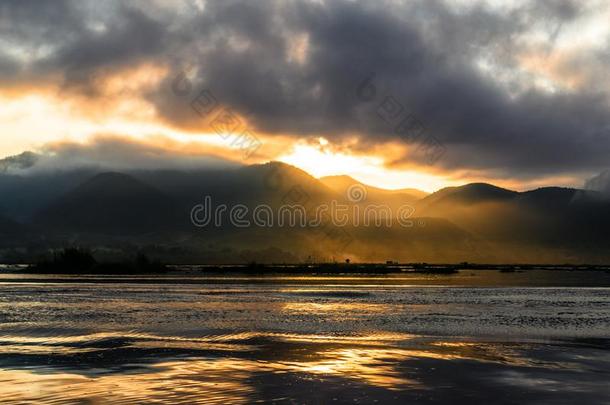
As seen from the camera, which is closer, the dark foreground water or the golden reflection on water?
the golden reflection on water

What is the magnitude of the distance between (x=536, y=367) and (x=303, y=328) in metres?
19.7

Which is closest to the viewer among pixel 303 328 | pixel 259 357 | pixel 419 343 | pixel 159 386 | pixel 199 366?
pixel 159 386

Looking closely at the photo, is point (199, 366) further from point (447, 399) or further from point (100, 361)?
point (447, 399)

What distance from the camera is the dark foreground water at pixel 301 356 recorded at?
23.4 m

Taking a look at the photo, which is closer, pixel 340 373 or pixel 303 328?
pixel 340 373

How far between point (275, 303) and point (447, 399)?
47.8 m

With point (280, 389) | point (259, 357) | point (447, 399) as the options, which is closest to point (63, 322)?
point (259, 357)

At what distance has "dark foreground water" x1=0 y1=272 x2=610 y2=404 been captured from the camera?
23438 mm

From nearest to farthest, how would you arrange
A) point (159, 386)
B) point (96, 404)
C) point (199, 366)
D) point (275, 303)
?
point (96, 404), point (159, 386), point (199, 366), point (275, 303)

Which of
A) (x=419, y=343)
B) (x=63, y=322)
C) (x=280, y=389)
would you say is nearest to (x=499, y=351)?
(x=419, y=343)

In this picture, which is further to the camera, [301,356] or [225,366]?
[301,356]

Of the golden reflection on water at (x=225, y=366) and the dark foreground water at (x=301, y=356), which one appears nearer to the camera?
the golden reflection on water at (x=225, y=366)

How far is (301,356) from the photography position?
3238 cm

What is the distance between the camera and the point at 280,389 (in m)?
24.0
